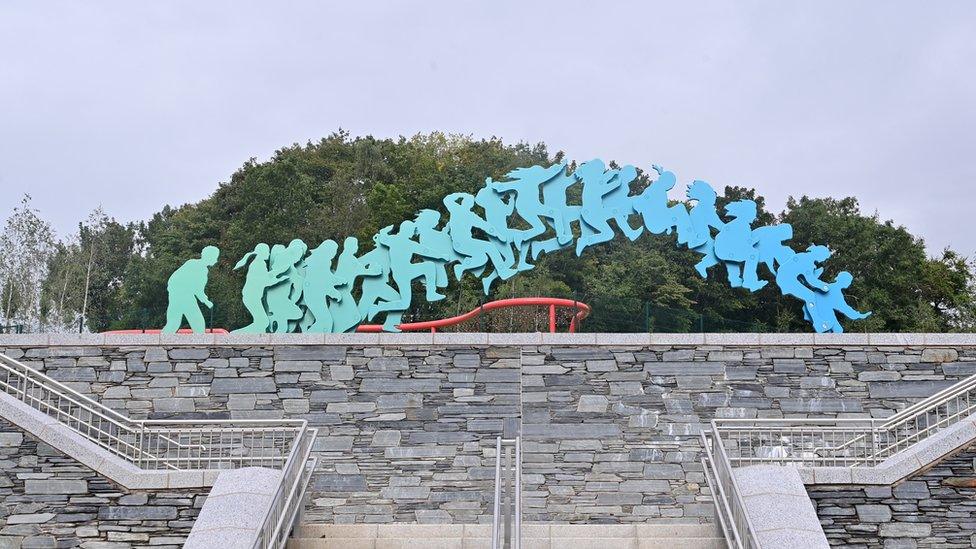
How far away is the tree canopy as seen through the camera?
31.2 m

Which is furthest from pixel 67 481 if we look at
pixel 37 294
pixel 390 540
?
pixel 37 294

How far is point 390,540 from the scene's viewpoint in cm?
1092

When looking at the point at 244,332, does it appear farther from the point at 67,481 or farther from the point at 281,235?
the point at 281,235

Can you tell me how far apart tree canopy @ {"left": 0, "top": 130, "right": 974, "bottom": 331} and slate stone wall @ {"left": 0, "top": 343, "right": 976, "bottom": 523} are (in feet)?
38.4

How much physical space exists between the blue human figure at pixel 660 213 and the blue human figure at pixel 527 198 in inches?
52.6

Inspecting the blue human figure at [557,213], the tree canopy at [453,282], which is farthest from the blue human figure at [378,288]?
the tree canopy at [453,282]

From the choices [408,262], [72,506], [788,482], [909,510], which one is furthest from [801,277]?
[72,506]

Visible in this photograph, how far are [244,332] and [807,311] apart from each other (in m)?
8.11

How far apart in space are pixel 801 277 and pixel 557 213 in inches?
146

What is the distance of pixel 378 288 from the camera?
17.2 meters

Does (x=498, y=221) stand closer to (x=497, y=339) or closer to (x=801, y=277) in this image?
(x=497, y=339)

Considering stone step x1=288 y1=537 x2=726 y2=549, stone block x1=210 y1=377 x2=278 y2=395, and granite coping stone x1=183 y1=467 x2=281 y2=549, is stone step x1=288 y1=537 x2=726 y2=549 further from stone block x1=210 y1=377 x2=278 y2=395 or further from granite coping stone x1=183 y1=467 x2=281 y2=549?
stone block x1=210 y1=377 x2=278 y2=395

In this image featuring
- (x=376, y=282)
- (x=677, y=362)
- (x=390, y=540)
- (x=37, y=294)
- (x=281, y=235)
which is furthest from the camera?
(x=281, y=235)

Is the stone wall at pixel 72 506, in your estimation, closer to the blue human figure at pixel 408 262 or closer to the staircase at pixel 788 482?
the staircase at pixel 788 482
